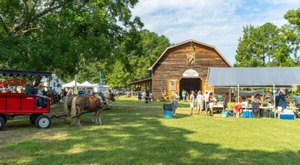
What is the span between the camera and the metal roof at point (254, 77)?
930 inches

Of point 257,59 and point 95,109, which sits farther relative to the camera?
point 257,59

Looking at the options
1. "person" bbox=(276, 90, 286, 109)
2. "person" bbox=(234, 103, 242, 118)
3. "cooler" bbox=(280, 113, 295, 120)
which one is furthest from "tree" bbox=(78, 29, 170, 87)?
"cooler" bbox=(280, 113, 295, 120)

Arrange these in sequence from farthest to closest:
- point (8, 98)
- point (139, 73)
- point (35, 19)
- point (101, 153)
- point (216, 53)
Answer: point (139, 73)
point (216, 53)
point (35, 19)
point (8, 98)
point (101, 153)

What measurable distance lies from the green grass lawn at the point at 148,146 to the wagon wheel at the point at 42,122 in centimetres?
41

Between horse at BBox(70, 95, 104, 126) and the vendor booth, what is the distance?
390 inches

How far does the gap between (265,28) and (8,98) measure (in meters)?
65.5

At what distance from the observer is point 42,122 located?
15.1 metres

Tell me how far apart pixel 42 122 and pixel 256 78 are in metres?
14.9

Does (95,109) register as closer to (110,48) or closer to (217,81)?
(110,48)

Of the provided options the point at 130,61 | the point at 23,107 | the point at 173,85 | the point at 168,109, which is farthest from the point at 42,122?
the point at 130,61

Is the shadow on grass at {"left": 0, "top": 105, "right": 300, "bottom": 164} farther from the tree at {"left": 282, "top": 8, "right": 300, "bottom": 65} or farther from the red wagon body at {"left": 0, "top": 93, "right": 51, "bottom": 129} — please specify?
the tree at {"left": 282, "top": 8, "right": 300, "bottom": 65}

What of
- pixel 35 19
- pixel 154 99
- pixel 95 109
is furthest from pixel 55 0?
pixel 154 99

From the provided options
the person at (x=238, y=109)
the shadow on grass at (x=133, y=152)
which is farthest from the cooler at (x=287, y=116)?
the shadow on grass at (x=133, y=152)

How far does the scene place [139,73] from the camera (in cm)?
7556
